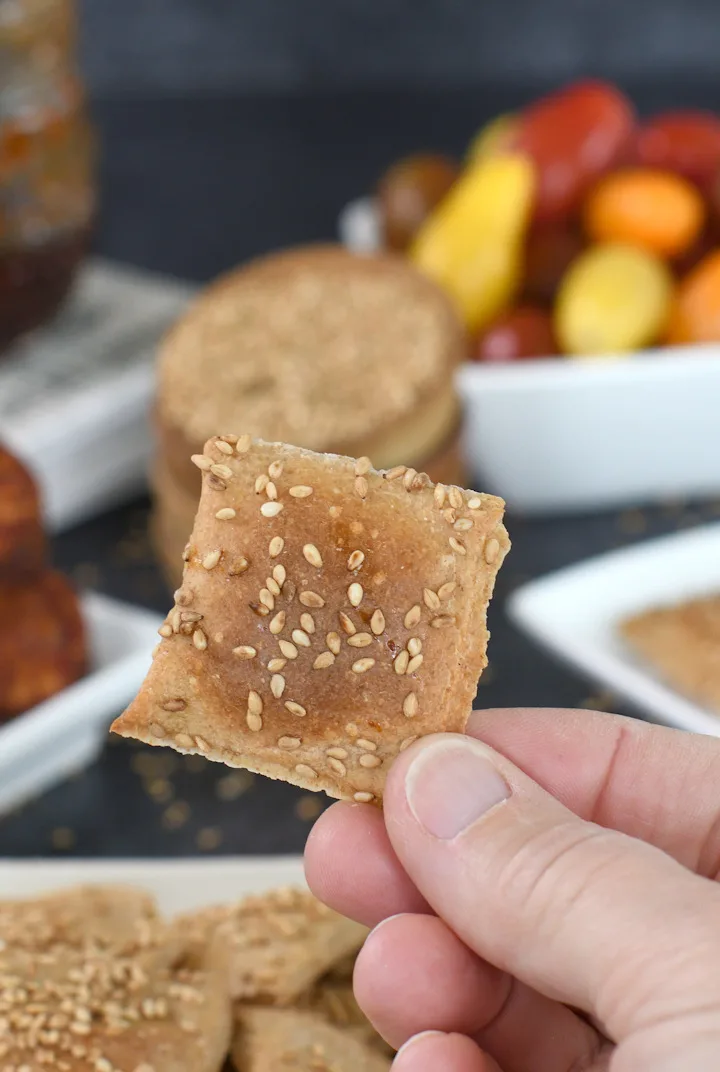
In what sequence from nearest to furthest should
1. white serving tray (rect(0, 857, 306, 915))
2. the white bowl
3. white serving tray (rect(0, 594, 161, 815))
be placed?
white serving tray (rect(0, 857, 306, 915)) < white serving tray (rect(0, 594, 161, 815)) < the white bowl

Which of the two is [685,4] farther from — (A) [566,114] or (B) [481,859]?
(B) [481,859]

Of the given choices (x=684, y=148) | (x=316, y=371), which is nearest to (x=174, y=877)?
(x=316, y=371)

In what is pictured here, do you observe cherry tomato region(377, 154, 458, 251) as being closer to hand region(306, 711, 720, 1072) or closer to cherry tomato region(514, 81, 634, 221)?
cherry tomato region(514, 81, 634, 221)

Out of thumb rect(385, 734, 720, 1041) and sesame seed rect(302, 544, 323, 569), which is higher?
sesame seed rect(302, 544, 323, 569)

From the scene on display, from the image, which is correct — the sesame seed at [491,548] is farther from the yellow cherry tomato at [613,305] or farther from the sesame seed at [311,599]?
the yellow cherry tomato at [613,305]

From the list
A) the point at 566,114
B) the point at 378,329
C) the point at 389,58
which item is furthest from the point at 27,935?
the point at 389,58

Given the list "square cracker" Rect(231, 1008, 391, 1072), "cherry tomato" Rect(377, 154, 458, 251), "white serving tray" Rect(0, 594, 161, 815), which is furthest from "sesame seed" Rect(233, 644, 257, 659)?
A: "cherry tomato" Rect(377, 154, 458, 251)
